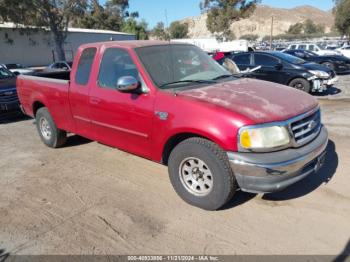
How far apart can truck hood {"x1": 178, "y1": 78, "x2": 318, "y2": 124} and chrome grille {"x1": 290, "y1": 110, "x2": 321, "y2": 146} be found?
0.33 feet

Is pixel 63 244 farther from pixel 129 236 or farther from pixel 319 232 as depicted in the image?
pixel 319 232

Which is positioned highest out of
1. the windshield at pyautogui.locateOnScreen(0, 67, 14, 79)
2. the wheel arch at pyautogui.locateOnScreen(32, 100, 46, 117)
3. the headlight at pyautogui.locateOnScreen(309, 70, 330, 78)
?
the windshield at pyautogui.locateOnScreen(0, 67, 14, 79)

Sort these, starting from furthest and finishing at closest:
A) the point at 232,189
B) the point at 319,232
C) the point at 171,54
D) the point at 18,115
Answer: the point at 18,115, the point at 171,54, the point at 232,189, the point at 319,232

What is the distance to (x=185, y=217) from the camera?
12.1ft

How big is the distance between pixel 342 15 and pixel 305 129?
1681 inches

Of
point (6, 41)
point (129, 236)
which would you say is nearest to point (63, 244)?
point (129, 236)

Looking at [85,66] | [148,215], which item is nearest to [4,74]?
[85,66]

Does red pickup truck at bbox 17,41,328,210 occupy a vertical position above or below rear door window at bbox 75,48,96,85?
below

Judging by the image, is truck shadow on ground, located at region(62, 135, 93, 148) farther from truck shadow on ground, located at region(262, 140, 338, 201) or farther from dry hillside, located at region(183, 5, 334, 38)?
dry hillside, located at region(183, 5, 334, 38)

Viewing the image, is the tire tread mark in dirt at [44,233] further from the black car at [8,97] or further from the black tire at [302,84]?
the black tire at [302,84]

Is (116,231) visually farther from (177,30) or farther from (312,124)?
(177,30)

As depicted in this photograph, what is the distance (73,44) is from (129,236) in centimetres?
4218

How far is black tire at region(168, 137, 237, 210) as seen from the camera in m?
3.45

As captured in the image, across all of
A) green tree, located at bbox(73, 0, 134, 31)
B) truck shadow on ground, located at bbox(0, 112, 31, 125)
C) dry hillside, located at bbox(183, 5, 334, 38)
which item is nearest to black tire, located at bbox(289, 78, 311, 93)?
truck shadow on ground, located at bbox(0, 112, 31, 125)
